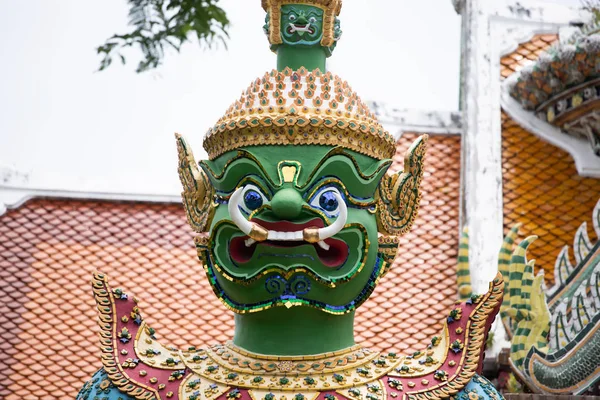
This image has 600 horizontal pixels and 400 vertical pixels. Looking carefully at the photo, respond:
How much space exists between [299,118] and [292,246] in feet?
1.51

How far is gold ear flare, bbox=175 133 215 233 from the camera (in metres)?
3.48

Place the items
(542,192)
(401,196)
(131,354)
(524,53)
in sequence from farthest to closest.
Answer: (524,53) < (542,192) < (401,196) < (131,354)

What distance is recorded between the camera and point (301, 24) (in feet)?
11.5

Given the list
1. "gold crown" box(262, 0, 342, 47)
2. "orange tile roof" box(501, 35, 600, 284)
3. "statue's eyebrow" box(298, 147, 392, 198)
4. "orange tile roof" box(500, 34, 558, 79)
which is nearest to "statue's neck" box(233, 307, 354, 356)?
"statue's eyebrow" box(298, 147, 392, 198)

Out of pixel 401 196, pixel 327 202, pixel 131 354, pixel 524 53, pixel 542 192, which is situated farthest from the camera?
pixel 524 53

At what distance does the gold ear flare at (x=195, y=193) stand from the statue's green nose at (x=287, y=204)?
1.37 feet

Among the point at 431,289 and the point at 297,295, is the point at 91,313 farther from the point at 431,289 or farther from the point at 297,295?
the point at 297,295

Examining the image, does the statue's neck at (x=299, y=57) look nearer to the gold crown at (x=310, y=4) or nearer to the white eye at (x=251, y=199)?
the gold crown at (x=310, y=4)

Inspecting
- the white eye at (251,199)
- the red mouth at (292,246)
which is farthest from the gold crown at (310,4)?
the red mouth at (292,246)

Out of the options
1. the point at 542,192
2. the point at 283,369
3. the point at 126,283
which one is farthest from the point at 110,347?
the point at 542,192

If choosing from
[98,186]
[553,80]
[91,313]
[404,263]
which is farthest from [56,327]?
[553,80]

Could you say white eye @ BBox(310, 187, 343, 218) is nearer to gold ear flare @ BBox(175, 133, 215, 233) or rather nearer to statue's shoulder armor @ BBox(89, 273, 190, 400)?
gold ear flare @ BBox(175, 133, 215, 233)

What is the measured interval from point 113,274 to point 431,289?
213 cm

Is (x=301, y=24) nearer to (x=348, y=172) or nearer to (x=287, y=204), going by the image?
(x=348, y=172)
